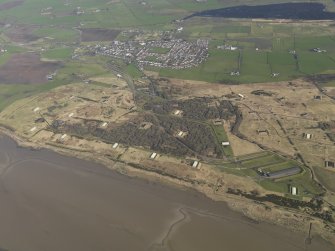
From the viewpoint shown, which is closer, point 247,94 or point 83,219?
point 83,219

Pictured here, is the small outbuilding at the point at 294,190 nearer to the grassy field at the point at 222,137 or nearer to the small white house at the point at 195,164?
the grassy field at the point at 222,137

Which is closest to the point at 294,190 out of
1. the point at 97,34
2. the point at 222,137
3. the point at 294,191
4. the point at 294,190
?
the point at 294,190

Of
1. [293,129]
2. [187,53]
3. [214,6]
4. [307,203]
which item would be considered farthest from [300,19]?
[307,203]

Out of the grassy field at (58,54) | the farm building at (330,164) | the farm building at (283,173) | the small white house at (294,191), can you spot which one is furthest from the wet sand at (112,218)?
the grassy field at (58,54)

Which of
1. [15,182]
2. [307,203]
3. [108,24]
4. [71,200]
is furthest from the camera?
[108,24]

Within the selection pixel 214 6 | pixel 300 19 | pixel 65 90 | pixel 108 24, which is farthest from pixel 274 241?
pixel 214 6

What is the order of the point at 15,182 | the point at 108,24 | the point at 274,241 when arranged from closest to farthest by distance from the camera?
the point at 274,241 < the point at 15,182 < the point at 108,24

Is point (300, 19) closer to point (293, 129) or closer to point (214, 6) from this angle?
point (214, 6)

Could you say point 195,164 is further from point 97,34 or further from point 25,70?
point 97,34
